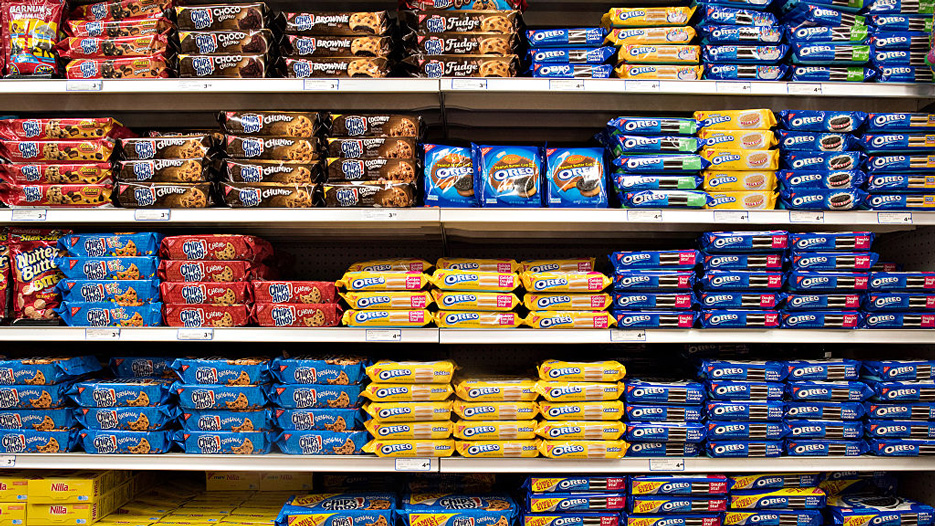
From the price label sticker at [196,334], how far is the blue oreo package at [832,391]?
228 centimetres

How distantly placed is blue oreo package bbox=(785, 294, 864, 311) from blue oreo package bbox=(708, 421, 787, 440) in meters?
0.47

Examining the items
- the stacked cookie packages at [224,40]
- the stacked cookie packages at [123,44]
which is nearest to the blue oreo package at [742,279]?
the stacked cookie packages at [224,40]

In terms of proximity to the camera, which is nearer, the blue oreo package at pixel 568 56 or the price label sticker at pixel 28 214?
the price label sticker at pixel 28 214

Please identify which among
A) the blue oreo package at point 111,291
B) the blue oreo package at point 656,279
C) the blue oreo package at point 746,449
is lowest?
the blue oreo package at point 746,449

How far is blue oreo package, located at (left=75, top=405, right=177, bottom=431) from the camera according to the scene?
80.2 inches

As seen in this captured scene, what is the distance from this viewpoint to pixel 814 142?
6.80 feet

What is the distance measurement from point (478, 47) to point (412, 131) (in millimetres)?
415

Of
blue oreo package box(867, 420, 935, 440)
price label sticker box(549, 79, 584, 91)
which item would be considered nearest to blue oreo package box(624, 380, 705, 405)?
blue oreo package box(867, 420, 935, 440)

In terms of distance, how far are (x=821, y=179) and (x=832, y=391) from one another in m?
0.83

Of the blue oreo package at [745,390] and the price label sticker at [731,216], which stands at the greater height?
the price label sticker at [731,216]

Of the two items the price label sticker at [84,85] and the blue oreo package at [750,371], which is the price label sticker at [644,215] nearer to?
the blue oreo package at [750,371]

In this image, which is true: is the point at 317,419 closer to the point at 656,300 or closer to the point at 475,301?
the point at 475,301

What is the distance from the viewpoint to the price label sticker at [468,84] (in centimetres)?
196

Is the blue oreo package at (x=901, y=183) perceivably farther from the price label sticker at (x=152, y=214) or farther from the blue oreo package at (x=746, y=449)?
the price label sticker at (x=152, y=214)
